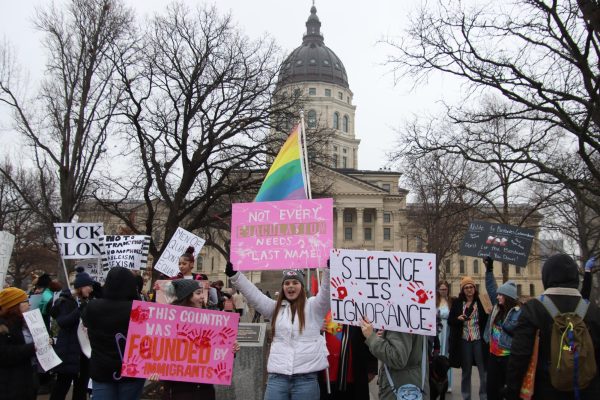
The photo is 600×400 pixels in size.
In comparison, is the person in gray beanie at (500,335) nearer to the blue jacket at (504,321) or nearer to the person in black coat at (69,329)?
the blue jacket at (504,321)

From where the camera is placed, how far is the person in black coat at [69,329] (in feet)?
21.6

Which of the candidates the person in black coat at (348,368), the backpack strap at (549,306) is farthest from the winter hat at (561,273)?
the person in black coat at (348,368)

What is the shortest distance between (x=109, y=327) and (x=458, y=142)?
11291mm

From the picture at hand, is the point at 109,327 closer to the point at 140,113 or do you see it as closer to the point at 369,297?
the point at 369,297

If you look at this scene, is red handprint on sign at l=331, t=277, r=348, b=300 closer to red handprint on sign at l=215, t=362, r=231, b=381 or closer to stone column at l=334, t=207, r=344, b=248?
red handprint on sign at l=215, t=362, r=231, b=381

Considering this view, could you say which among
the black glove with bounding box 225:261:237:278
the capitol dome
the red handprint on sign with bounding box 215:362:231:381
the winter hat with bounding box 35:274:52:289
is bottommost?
the red handprint on sign with bounding box 215:362:231:381

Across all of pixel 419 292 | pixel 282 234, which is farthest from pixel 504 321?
pixel 282 234

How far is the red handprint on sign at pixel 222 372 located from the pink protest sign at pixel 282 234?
909mm

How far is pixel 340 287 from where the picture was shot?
5004 millimetres

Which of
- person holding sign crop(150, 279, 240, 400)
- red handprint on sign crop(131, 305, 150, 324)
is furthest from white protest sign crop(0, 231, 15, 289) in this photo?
person holding sign crop(150, 279, 240, 400)

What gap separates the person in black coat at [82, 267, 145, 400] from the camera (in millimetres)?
4926

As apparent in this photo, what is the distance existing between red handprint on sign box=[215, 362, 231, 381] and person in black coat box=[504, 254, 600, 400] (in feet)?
7.67

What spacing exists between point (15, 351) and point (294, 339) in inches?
96.1

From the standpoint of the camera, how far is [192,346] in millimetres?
5059
